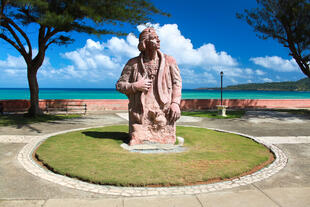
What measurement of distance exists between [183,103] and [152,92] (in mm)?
15265

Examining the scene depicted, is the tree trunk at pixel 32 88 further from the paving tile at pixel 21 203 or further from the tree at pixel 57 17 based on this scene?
the paving tile at pixel 21 203

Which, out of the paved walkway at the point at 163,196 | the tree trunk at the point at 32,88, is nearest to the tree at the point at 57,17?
the tree trunk at the point at 32,88

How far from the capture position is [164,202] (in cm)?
397

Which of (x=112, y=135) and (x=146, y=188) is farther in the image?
(x=112, y=135)

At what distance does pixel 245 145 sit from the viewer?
313 inches

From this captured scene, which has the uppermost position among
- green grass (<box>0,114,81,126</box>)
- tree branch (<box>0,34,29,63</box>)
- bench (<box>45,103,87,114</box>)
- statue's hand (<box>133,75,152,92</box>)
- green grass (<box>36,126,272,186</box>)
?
tree branch (<box>0,34,29,63</box>)

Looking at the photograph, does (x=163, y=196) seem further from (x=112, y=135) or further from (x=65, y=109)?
(x=65, y=109)

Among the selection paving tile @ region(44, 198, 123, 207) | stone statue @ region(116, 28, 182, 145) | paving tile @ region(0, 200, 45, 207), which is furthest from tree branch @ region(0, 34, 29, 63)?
paving tile @ region(44, 198, 123, 207)

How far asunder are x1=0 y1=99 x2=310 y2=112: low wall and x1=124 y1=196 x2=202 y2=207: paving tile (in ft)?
52.8

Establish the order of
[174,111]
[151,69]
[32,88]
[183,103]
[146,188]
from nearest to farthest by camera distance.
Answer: [146,188]
[174,111]
[151,69]
[32,88]
[183,103]

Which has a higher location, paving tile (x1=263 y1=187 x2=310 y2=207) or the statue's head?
the statue's head

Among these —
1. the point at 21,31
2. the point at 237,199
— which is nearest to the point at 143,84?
the point at 237,199

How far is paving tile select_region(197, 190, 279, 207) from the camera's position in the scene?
392 centimetres

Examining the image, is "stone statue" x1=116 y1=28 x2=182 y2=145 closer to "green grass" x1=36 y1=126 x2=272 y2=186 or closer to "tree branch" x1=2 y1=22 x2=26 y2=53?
"green grass" x1=36 y1=126 x2=272 y2=186
